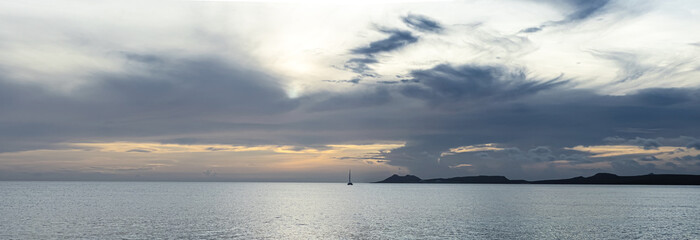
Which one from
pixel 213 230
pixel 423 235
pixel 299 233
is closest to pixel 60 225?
pixel 213 230

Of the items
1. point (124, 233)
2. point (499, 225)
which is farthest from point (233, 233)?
point (499, 225)

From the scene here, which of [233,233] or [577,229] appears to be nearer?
[233,233]

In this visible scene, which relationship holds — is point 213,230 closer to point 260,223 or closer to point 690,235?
point 260,223

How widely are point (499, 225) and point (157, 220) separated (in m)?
53.1

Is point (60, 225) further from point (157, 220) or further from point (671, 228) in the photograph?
point (671, 228)

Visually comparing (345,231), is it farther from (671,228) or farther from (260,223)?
(671,228)

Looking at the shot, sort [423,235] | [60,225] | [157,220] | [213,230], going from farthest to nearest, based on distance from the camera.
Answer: [157,220]
[60,225]
[213,230]
[423,235]

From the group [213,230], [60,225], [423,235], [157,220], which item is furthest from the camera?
[157,220]

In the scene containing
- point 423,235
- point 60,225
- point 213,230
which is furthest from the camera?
point 60,225

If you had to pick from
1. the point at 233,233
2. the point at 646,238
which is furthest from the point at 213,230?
the point at 646,238

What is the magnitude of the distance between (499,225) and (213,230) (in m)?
41.1

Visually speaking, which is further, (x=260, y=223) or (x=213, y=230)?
(x=260, y=223)

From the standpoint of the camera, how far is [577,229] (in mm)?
73625

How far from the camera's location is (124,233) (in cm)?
6600
